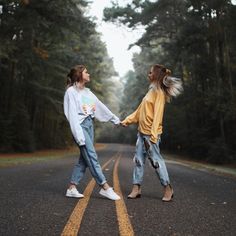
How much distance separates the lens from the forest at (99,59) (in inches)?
1001

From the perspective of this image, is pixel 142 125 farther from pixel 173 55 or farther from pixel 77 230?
pixel 173 55

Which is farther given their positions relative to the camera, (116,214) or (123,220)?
(116,214)

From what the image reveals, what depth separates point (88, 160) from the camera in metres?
6.50

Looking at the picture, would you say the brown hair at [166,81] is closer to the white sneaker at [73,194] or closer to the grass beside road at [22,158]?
the white sneaker at [73,194]

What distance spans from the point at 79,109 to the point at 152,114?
1.19 m

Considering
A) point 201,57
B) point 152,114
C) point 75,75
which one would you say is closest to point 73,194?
point 152,114

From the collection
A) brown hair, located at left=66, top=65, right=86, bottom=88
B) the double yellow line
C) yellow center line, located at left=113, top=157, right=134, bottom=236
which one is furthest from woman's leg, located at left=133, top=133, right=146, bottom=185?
brown hair, located at left=66, top=65, right=86, bottom=88

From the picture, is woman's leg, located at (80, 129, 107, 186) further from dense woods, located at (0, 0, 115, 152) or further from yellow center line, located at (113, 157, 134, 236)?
dense woods, located at (0, 0, 115, 152)

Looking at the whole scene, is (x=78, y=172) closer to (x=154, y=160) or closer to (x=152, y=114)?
(x=154, y=160)

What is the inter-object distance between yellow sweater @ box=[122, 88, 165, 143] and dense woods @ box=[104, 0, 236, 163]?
19.7 metres

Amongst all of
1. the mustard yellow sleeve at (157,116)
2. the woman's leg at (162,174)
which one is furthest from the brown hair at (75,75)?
the woman's leg at (162,174)

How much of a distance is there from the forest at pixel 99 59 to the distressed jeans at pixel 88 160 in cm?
1716

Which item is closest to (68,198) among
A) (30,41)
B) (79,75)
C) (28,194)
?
(28,194)

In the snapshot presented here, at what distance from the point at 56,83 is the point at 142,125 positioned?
2827cm
